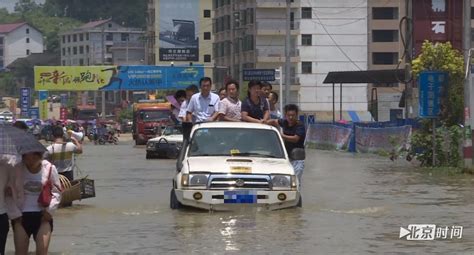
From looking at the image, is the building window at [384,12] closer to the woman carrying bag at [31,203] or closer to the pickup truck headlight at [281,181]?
the pickup truck headlight at [281,181]

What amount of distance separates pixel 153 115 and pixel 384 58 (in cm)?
3547

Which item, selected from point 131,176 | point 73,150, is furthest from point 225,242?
point 131,176

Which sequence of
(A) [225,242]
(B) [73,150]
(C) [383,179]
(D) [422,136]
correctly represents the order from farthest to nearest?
1. (D) [422,136]
2. (C) [383,179]
3. (B) [73,150]
4. (A) [225,242]

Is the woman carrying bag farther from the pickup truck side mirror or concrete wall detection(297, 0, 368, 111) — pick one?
concrete wall detection(297, 0, 368, 111)

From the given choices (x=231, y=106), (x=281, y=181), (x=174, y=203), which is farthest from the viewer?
(x=231, y=106)

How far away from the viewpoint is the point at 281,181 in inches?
609

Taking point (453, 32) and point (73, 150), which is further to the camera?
point (453, 32)

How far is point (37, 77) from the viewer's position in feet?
253

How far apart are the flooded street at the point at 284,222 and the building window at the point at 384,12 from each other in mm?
67041

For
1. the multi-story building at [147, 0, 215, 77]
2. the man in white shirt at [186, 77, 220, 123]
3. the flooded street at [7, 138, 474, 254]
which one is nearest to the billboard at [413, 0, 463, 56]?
the flooded street at [7, 138, 474, 254]

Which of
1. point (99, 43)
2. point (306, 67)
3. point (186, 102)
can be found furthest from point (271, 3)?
point (99, 43)

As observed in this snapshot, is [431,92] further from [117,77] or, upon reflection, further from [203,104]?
[117,77]

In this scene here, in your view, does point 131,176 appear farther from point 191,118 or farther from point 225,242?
point 225,242

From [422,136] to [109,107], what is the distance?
106 m
